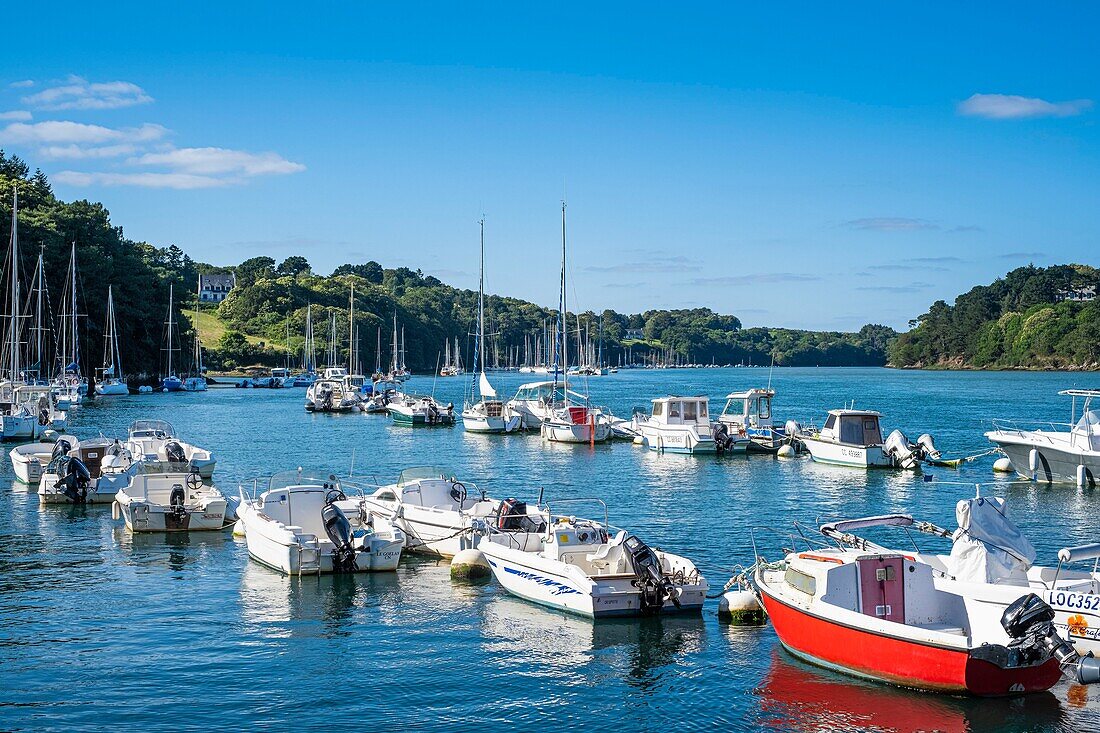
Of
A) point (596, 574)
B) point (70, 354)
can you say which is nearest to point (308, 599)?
point (596, 574)

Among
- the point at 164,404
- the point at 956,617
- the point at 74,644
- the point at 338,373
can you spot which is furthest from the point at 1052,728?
the point at 338,373

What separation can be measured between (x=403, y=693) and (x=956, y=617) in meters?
11.4

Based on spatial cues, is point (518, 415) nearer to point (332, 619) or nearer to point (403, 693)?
point (332, 619)

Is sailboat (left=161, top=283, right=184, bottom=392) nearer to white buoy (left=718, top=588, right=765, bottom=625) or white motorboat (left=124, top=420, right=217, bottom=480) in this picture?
white motorboat (left=124, top=420, right=217, bottom=480)

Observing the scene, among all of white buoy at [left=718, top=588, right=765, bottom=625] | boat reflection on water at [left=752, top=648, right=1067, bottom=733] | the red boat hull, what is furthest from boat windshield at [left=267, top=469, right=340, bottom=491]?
boat reflection on water at [left=752, top=648, right=1067, bottom=733]

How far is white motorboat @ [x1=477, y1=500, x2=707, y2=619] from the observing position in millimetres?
25609

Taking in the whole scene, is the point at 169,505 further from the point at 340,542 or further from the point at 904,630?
the point at 904,630

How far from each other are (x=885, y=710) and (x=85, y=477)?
33583 millimetres

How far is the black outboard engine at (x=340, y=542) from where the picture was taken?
30.0m

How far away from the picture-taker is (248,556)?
33344 millimetres

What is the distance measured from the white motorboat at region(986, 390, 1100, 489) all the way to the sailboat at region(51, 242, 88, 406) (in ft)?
270

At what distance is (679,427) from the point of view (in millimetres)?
67312

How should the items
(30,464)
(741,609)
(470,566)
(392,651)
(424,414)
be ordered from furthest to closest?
1. (424,414)
2. (30,464)
3. (470,566)
4. (741,609)
5. (392,651)

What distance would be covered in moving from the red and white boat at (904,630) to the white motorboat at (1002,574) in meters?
0.51
